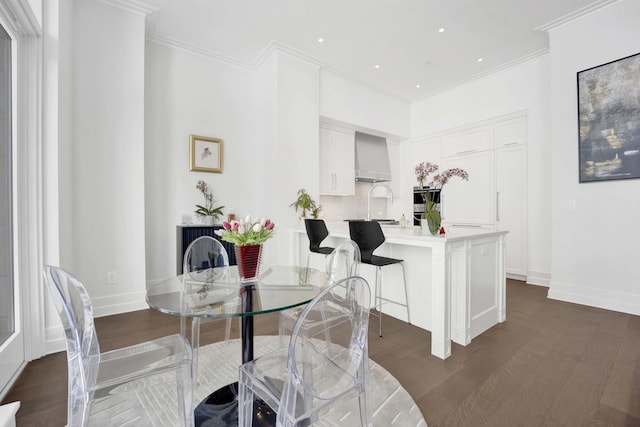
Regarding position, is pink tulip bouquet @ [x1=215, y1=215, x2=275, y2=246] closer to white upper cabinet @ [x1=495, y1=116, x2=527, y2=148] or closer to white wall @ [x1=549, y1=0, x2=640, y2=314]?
white wall @ [x1=549, y1=0, x2=640, y2=314]

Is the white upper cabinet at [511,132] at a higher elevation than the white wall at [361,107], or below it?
below

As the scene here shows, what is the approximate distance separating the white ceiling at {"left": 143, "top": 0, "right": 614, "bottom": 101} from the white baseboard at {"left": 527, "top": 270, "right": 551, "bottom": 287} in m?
3.16

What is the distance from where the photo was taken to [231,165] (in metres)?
4.16

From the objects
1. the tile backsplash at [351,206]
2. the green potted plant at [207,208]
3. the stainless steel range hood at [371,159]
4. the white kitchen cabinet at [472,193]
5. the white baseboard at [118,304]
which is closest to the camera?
the white baseboard at [118,304]

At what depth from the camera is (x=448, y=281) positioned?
6.99 ft

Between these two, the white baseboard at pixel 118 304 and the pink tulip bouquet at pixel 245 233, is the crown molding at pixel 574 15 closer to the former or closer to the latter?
the pink tulip bouquet at pixel 245 233

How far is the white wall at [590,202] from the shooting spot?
299cm

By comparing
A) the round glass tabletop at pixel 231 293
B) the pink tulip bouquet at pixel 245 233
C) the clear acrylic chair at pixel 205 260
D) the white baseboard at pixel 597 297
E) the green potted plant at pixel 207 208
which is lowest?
the white baseboard at pixel 597 297

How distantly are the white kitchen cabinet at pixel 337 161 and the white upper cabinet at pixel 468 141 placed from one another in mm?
1763

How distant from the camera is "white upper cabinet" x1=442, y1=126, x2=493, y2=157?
4738 millimetres

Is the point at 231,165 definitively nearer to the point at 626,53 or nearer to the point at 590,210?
the point at 590,210

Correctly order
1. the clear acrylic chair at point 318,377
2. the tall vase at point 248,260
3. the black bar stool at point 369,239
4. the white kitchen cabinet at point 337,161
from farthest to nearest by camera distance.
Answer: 1. the white kitchen cabinet at point 337,161
2. the black bar stool at point 369,239
3. the tall vase at point 248,260
4. the clear acrylic chair at point 318,377

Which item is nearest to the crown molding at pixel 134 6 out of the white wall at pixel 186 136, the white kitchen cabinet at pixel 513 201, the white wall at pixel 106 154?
the white wall at pixel 106 154

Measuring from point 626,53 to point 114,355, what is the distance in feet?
16.7
